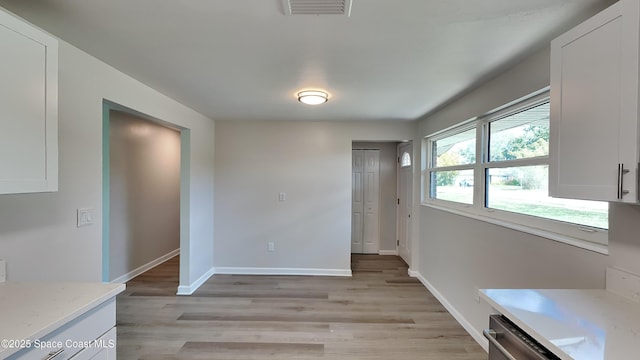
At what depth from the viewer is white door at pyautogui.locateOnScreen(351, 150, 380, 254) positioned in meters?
5.20

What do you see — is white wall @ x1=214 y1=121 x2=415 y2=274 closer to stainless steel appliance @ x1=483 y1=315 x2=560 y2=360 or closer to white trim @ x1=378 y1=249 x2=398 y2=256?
white trim @ x1=378 y1=249 x2=398 y2=256

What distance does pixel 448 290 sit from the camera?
3059 millimetres

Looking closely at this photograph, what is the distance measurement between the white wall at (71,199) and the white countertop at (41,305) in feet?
0.91

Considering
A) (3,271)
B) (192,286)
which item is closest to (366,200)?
(192,286)

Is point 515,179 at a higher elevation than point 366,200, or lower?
higher

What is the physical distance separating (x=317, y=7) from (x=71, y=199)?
6.18 feet

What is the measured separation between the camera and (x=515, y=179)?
217 centimetres

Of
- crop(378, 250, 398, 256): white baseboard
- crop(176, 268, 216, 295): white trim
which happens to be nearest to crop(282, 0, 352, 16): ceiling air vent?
crop(176, 268, 216, 295): white trim

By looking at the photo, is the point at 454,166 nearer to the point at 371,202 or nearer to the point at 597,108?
the point at 597,108

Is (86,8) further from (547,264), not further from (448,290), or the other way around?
(448,290)

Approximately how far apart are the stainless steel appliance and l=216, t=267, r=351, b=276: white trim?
9.57ft

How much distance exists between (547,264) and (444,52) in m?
1.51

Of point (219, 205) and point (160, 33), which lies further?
point (219, 205)

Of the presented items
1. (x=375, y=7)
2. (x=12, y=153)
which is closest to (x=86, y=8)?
(x=12, y=153)
